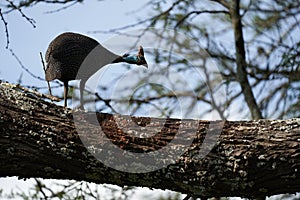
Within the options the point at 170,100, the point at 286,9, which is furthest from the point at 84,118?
the point at 286,9

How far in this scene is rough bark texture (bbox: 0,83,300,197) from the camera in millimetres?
1817

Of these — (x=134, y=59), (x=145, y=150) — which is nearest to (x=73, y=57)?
(x=134, y=59)

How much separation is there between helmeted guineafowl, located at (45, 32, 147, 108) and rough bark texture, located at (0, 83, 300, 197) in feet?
1.27

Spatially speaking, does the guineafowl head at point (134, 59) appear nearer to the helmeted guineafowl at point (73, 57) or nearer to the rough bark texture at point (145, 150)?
the helmeted guineafowl at point (73, 57)

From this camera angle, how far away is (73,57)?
231 cm

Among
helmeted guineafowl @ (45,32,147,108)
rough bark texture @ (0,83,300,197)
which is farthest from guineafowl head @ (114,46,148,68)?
rough bark texture @ (0,83,300,197)

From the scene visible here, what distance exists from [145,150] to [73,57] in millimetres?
594

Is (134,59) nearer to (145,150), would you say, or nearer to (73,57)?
(73,57)

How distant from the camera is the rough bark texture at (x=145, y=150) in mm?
1817

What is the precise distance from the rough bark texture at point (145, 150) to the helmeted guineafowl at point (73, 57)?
0.39 metres

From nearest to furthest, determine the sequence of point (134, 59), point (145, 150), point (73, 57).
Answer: point (145, 150), point (73, 57), point (134, 59)

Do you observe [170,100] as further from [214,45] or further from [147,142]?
[147,142]

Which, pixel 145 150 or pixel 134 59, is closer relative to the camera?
pixel 145 150

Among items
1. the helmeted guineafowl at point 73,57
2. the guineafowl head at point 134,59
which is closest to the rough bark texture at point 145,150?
the helmeted guineafowl at point 73,57
